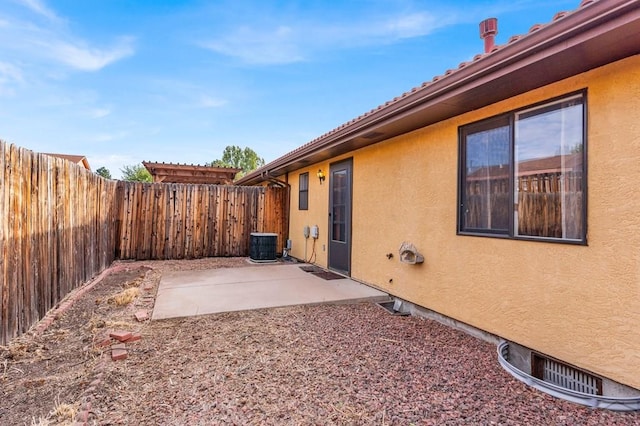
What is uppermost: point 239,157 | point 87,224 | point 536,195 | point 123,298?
point 239,157

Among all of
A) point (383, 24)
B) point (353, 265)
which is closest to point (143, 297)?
point (353, 265)

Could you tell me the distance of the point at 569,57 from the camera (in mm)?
2410

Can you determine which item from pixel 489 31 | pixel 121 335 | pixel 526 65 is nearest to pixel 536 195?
pixel 526 65

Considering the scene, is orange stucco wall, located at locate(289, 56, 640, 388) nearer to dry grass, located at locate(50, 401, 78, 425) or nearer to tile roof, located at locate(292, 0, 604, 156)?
tile roof, located at locate(292, 0, 604, 156)

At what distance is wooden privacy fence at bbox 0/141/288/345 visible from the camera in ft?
10.4

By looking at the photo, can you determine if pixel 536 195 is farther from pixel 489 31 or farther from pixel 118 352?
pixel 118 352

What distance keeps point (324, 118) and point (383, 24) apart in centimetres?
1068

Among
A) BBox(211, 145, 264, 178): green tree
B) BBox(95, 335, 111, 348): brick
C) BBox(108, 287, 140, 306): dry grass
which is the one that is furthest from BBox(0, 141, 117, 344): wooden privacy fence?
BBox(211, 145, 264, 178): green tree

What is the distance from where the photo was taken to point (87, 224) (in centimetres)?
576

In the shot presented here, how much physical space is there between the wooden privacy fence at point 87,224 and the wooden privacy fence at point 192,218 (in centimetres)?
2

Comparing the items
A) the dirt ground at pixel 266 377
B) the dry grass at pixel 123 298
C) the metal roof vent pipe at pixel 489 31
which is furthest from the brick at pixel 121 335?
the metal roof vent pipe at pixel 489 31

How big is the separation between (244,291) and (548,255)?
166 inches

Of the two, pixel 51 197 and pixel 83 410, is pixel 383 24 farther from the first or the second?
pixel 83 410

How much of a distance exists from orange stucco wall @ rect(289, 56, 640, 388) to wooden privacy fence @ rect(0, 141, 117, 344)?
4563 millimetres
